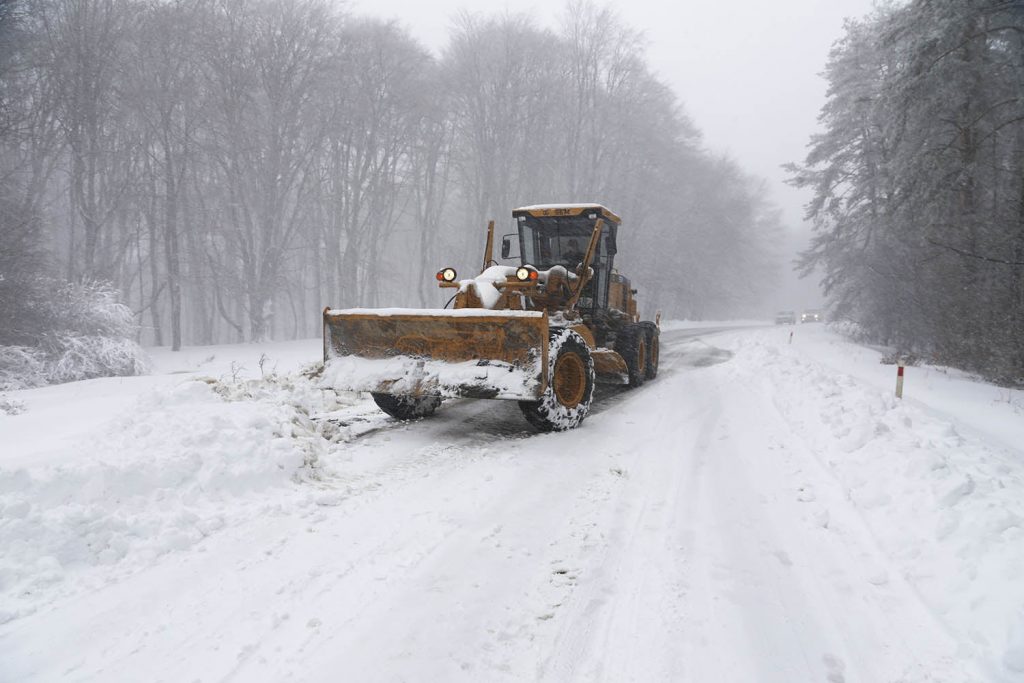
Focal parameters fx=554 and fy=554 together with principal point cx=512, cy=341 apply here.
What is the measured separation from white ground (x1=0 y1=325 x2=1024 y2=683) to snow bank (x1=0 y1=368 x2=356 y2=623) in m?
0.02

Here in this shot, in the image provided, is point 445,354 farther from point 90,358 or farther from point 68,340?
point 68,340

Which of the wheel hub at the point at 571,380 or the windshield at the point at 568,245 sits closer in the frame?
the wheel hub at the point at 571,380

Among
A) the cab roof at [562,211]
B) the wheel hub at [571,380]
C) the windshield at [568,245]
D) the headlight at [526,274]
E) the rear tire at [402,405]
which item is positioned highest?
the cab roof at [562,211]

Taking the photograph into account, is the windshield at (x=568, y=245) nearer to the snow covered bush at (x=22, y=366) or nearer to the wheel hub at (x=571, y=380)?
the wheel hub at (x=571, y=380)

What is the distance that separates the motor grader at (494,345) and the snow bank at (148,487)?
1.09m

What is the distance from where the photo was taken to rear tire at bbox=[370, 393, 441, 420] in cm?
656

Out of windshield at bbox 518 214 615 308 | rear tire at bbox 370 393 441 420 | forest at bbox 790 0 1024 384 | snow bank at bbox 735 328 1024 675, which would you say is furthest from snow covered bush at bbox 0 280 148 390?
forest at bbox 790 0 1024 384

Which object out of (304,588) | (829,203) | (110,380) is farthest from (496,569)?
(829,203)

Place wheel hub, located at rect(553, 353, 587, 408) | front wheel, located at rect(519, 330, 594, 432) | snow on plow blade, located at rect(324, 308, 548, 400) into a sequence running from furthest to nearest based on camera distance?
wheel hub, located at rect(553, 353, 587, 408) → front wheel, located at rect(519, 330, 594, 432) → snow on plow blade, located at rect(324, 308, 548, 400)

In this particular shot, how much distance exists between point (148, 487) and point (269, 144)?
753 inches

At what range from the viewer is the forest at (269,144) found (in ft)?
52.1

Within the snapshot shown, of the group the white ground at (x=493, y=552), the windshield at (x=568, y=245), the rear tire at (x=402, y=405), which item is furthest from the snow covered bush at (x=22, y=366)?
the windshield at (x=568, y=245)

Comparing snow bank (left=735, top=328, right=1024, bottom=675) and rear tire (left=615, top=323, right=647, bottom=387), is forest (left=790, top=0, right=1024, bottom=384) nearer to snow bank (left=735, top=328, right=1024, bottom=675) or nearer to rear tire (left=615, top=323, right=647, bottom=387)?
snow bank (left=735, top=328, right=1024, bottom=675)

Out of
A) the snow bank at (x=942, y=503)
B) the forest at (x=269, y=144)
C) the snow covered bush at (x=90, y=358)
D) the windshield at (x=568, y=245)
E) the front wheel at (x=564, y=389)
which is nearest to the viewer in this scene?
the snow bank at (x=942, y=503)
